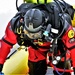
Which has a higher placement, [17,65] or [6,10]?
[6,10]

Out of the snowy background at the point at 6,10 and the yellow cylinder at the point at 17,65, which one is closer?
the yellow cylinder at the point at 17,65

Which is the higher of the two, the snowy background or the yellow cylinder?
the snowy background

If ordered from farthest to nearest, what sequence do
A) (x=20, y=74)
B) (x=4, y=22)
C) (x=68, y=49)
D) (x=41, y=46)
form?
1. (x=4, y=22)
2. (x=20, y=74)
3. (x=41, y=46)
4. (x=68, y=49)

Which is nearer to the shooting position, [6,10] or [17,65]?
[17,65]

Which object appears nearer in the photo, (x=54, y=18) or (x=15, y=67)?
(x=54, y=18)

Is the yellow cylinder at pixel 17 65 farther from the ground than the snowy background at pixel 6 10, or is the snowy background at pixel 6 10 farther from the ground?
the snowy background at pixel 6 10

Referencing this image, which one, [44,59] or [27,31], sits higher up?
[27,31]

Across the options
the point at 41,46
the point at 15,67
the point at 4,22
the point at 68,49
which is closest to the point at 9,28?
the point at 41,46

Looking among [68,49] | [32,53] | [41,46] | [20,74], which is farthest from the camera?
[20,74]

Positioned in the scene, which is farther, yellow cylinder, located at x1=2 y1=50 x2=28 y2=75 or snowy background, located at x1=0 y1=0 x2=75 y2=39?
snowy background, located at x1=0 y1=0 x2=75 y2=39

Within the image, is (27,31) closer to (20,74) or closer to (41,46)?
(41,46)

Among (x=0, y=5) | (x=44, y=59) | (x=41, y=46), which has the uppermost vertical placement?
(x=0, y=5)

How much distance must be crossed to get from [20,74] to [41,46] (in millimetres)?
407

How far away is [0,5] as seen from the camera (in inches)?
94.6
